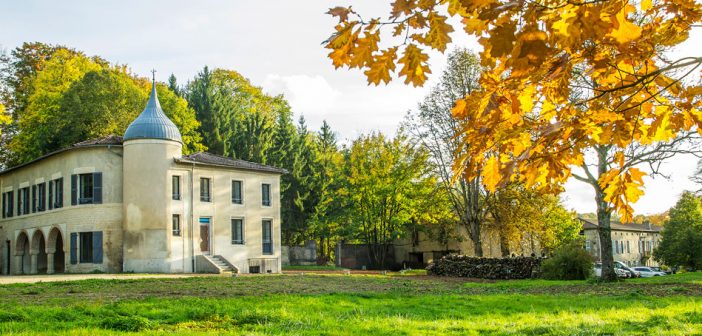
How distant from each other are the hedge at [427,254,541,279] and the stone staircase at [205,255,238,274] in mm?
11274

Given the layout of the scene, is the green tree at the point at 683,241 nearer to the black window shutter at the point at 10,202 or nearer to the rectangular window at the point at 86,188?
the rectangular window at the point at 86,188

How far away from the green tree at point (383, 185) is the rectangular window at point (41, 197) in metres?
19.9

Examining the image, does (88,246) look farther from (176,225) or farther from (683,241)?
(683,241)

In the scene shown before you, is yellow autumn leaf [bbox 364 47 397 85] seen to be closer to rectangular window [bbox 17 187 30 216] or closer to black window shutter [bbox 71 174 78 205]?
black window shutter [bbox 71 174 78 205]

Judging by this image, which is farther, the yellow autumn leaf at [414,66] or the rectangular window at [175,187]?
the rectangular window at [175,187]

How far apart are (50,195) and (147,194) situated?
25.9 feet

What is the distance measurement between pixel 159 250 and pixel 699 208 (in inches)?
1997

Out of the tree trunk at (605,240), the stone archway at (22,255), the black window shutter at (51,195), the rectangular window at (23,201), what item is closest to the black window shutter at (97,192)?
the black window shutter at (51,195)

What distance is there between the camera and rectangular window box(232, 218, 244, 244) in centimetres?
3659

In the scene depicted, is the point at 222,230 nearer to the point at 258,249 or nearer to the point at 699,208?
the point at 258,249

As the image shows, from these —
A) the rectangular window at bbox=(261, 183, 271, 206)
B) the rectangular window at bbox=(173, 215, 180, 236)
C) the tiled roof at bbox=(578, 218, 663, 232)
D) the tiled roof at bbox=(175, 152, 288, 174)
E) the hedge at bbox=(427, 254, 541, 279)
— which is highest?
the tiled roof at bbox=(175, 152, 288, 174)

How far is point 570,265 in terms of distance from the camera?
90.5 ft

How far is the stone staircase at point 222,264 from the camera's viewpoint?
32831 mm

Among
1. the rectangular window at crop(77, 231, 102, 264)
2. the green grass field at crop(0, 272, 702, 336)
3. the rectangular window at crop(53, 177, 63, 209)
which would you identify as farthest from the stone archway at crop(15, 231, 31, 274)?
the green grass field at crop(0, 272, 702, 336)
